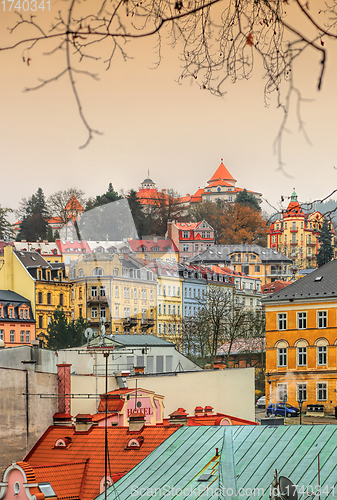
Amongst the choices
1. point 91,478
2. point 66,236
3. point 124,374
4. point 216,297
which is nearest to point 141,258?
point 216,297

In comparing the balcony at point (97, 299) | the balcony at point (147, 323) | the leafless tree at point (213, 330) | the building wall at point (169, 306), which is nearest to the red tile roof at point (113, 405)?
the leafless tree at point (213, 330)

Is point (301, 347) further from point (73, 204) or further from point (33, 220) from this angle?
point (33, 220)

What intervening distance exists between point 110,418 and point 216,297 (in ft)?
168

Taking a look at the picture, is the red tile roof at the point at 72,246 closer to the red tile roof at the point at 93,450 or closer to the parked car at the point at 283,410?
the parked car at the point at 283,410

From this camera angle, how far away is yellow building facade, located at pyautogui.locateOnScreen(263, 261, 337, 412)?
44031 mm

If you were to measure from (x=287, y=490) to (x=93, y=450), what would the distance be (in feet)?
36.3

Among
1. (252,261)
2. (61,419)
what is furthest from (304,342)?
(252,261)

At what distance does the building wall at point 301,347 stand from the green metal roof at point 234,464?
24.1 m

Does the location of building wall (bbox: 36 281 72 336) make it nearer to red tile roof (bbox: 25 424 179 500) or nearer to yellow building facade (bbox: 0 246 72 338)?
yellow building facade (bbox: 0 246 72 338)

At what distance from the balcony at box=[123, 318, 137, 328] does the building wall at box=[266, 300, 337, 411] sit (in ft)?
89.2

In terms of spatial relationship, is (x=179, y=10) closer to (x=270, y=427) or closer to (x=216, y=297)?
(x=270, y=427)

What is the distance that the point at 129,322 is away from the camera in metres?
73.1

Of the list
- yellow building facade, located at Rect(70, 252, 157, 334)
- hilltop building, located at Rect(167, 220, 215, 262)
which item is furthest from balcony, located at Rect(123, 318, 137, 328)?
hilltop building, located at Rect(167, 220, 215, 262)

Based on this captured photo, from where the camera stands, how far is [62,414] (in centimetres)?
2694
